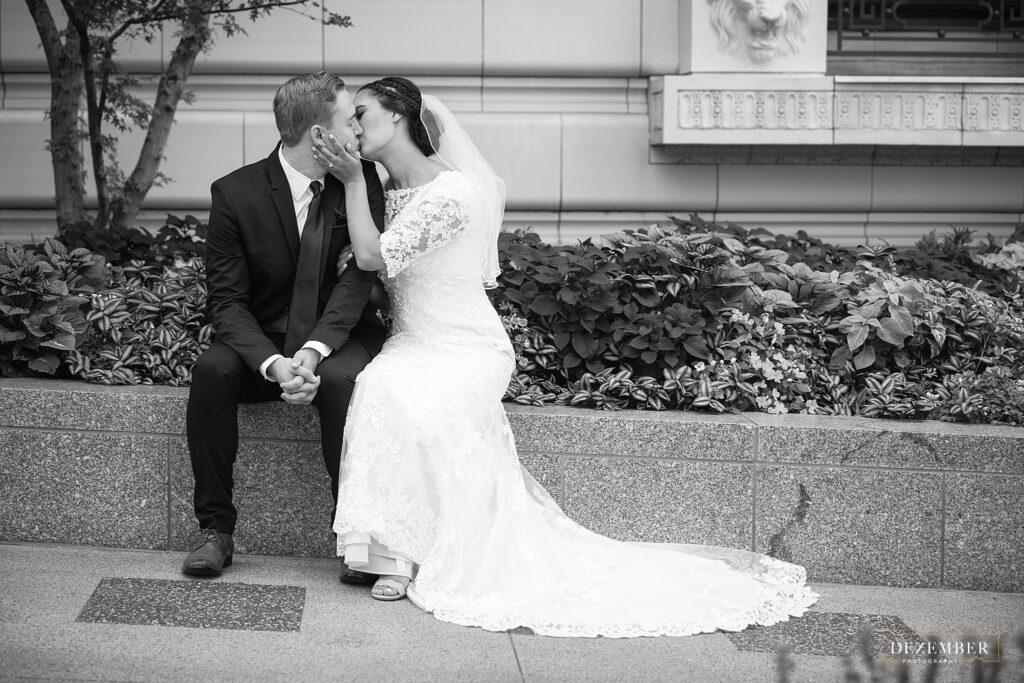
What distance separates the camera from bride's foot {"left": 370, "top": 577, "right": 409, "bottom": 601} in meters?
4.25

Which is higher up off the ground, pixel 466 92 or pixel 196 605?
pixel 466 92

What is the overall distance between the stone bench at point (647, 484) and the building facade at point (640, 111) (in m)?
3.42

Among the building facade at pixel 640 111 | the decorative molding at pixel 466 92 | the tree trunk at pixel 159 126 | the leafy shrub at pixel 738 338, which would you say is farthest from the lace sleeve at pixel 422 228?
the decorative molding at pixel 466 92

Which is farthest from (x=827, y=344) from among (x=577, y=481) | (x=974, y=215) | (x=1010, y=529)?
(x=974, y=215)

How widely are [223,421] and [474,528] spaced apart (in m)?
1.07

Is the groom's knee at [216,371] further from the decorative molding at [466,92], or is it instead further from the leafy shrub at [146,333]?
the decorative molding at [466,92]

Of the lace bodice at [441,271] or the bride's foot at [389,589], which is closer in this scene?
the bride's foot at [389,589]

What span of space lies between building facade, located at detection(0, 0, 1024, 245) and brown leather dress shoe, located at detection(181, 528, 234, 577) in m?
4.11

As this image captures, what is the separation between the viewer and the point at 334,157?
15.0 ft

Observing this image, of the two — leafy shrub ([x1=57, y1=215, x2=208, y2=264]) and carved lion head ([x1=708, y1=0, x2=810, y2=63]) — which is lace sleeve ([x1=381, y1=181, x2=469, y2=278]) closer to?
leafy shrub ([x1=57, y1=215, x2=208, y2=264])

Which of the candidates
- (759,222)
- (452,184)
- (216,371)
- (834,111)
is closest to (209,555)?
(216,371)

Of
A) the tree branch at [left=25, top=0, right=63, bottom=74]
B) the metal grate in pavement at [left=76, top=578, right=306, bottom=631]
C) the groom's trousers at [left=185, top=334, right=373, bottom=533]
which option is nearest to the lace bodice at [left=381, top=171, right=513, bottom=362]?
the groom's trousers at [left=185, top=334, right=373, bottom=533]

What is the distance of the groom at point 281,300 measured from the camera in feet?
14.4

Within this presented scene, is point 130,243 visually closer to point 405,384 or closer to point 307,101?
point 307,101
